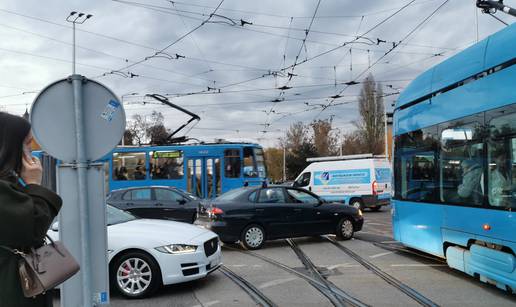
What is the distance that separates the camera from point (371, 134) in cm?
6091

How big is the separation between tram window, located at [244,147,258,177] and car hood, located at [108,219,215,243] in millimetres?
13232

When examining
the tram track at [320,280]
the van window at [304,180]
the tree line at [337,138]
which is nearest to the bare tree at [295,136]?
the tree line at [337,138]

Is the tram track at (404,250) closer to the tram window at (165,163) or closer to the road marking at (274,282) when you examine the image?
the road marking at (274,282)

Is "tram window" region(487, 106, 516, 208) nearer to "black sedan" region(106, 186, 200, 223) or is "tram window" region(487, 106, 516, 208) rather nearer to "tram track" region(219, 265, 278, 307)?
"tram track" region(219, 265, 278, 307)

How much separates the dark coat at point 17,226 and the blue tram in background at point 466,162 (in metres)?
5.46

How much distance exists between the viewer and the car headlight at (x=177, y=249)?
6617mm

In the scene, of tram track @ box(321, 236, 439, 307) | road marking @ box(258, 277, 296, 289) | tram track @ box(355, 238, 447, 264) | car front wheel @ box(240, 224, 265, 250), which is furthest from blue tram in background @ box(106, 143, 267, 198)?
road marking @ box(258, 277, 296, 289)

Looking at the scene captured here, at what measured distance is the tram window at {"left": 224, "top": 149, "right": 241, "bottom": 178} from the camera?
67.9ft

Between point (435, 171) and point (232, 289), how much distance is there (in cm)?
388

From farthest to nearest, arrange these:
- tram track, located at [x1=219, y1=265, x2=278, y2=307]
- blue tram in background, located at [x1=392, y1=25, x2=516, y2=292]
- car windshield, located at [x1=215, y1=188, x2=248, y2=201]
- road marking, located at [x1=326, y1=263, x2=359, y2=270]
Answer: car windshield, located at [x1=215, y1=188, x2=248, y2=201] → road marking, located at [x1=326, y1=263, x2=359, y2=270] → tram track, located at [x1=219, y1=265, x2=278, y2=307] → blue tram in background, located at [x1=392, y1=25, x2=516, y2=292]

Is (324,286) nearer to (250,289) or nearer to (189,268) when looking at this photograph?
(250,289)

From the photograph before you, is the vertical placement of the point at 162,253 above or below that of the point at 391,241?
above

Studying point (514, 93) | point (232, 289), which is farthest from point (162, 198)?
point (514, 93)

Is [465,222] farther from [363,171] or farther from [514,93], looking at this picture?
[363,171]
